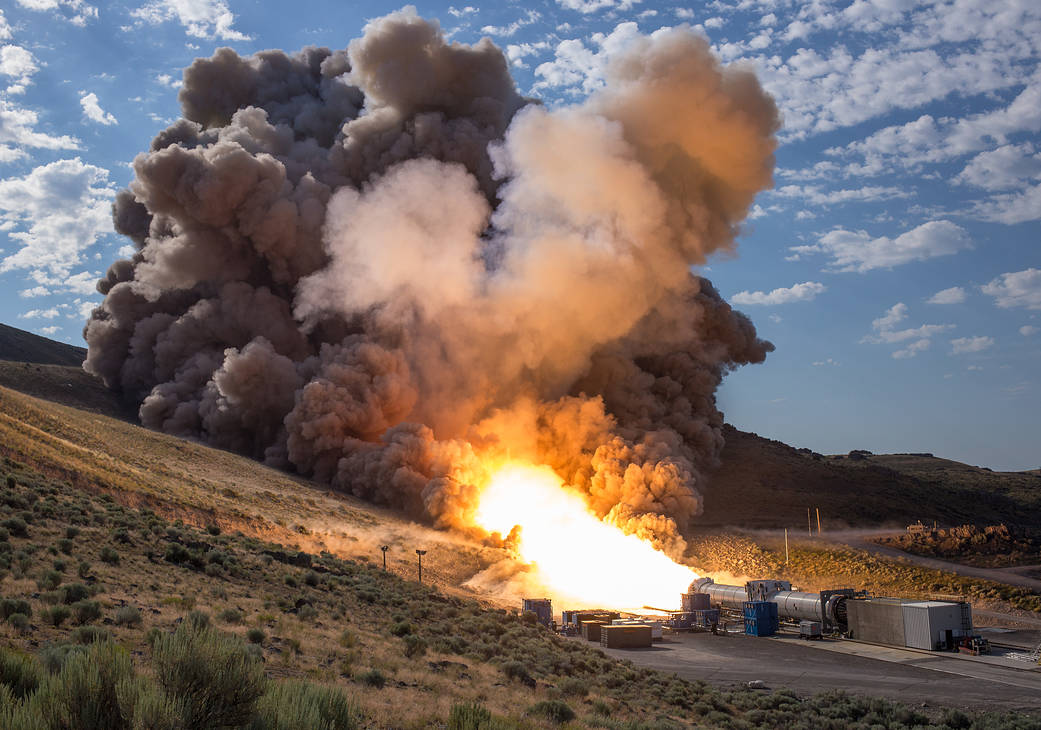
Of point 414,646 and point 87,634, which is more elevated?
point 87,634

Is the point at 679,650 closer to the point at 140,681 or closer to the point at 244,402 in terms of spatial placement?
the point at 140,681

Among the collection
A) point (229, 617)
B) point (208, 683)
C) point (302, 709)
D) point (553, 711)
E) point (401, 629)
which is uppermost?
point (208, 683)

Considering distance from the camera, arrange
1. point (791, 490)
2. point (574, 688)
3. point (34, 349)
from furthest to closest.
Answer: point (34, 349), point (791, 490), point (574, 688)

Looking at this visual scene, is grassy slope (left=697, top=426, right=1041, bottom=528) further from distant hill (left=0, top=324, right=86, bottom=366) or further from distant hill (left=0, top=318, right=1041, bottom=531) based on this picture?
distant hill (left=0, top=324, right=86, bottom=366)

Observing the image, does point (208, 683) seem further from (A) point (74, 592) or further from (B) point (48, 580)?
(B) point (48, 580)

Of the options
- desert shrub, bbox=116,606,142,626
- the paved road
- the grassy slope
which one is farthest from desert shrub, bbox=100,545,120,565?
the grassy slope

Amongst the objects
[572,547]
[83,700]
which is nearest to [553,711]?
[83,700]

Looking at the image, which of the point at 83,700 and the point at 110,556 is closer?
the point at 83,700
